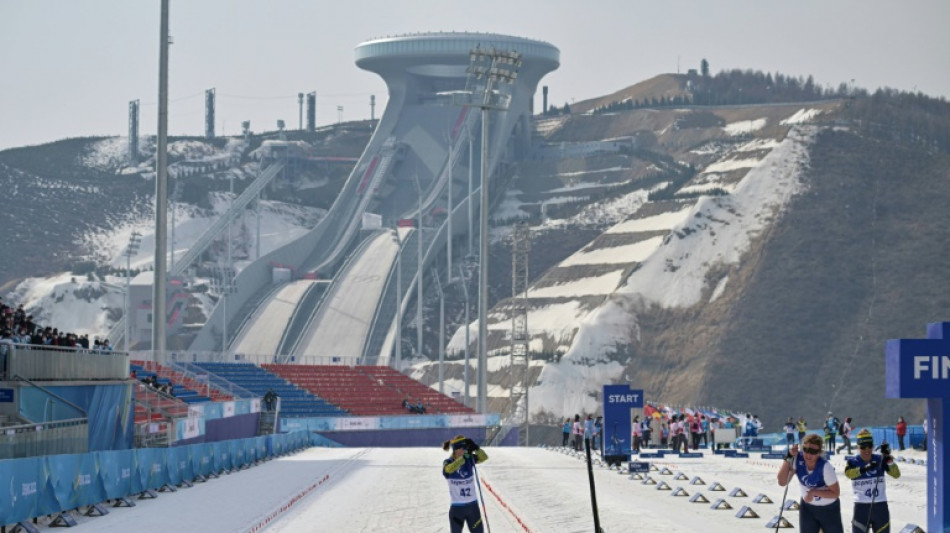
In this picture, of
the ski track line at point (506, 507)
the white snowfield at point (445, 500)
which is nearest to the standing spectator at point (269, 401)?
the white snowfield at point (445, 500)

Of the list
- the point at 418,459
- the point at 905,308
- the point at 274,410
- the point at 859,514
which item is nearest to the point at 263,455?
the point at 418,459

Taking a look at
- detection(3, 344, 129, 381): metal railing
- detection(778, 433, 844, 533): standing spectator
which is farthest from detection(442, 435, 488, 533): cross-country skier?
detection(3, 344, 129, 381): metal railing

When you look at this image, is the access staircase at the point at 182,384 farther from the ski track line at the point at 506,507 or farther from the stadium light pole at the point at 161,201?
the ski track line at the point at 506,507

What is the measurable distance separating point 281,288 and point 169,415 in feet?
374

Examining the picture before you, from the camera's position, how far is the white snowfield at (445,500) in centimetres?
3328

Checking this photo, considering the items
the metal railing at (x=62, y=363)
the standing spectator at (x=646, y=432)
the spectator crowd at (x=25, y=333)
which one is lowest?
the standing spectator at (x=646, y=432)

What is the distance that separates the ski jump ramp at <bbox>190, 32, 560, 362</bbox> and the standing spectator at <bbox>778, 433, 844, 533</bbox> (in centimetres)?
12726

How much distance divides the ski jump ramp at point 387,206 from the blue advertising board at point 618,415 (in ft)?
307

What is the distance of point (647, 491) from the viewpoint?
43.6 m

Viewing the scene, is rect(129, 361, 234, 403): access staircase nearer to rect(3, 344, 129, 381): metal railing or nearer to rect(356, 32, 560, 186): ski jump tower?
rect(3, 344, 129, 381): metal railing

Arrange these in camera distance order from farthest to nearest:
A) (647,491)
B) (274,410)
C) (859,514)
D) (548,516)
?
(274,410) < (647,491) < (548,516) < (859,514)

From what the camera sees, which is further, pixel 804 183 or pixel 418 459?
pixel 804 183

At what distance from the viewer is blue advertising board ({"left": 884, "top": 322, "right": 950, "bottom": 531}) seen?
2772 centimetres

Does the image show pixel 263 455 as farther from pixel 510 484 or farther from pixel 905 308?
pixel 905 308
